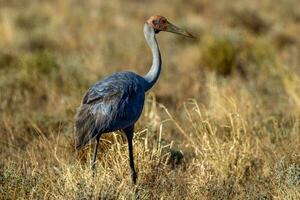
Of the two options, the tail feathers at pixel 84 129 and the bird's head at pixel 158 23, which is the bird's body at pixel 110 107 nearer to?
the tail feathers at pixel 84 129

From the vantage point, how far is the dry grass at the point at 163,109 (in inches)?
263

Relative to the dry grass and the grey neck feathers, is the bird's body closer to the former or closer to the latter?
the grey neck feathers

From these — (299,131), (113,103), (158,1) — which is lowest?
(158,1)

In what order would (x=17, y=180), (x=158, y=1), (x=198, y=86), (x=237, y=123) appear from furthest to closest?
(x=158, y=1) → (x=198, y=86) → (x=237, y=123) → (x=17, y=180)

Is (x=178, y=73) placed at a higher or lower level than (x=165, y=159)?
lower

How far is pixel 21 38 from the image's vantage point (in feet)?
54.6

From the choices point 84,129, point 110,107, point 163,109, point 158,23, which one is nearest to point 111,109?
point 110,107

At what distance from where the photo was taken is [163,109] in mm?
10203

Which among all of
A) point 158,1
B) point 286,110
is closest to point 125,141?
point 286,110

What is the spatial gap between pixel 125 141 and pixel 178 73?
6.90 metres

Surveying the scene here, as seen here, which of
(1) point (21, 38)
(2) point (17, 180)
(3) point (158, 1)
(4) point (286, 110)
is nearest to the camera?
(2) point (17, 180)

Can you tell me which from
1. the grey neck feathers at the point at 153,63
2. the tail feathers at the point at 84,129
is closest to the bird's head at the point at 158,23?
the grey neck feathers at the point at 153,63

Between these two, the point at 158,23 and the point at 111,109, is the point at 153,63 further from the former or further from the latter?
the point at 111,109

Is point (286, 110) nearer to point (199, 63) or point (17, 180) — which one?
point (199, 63)
